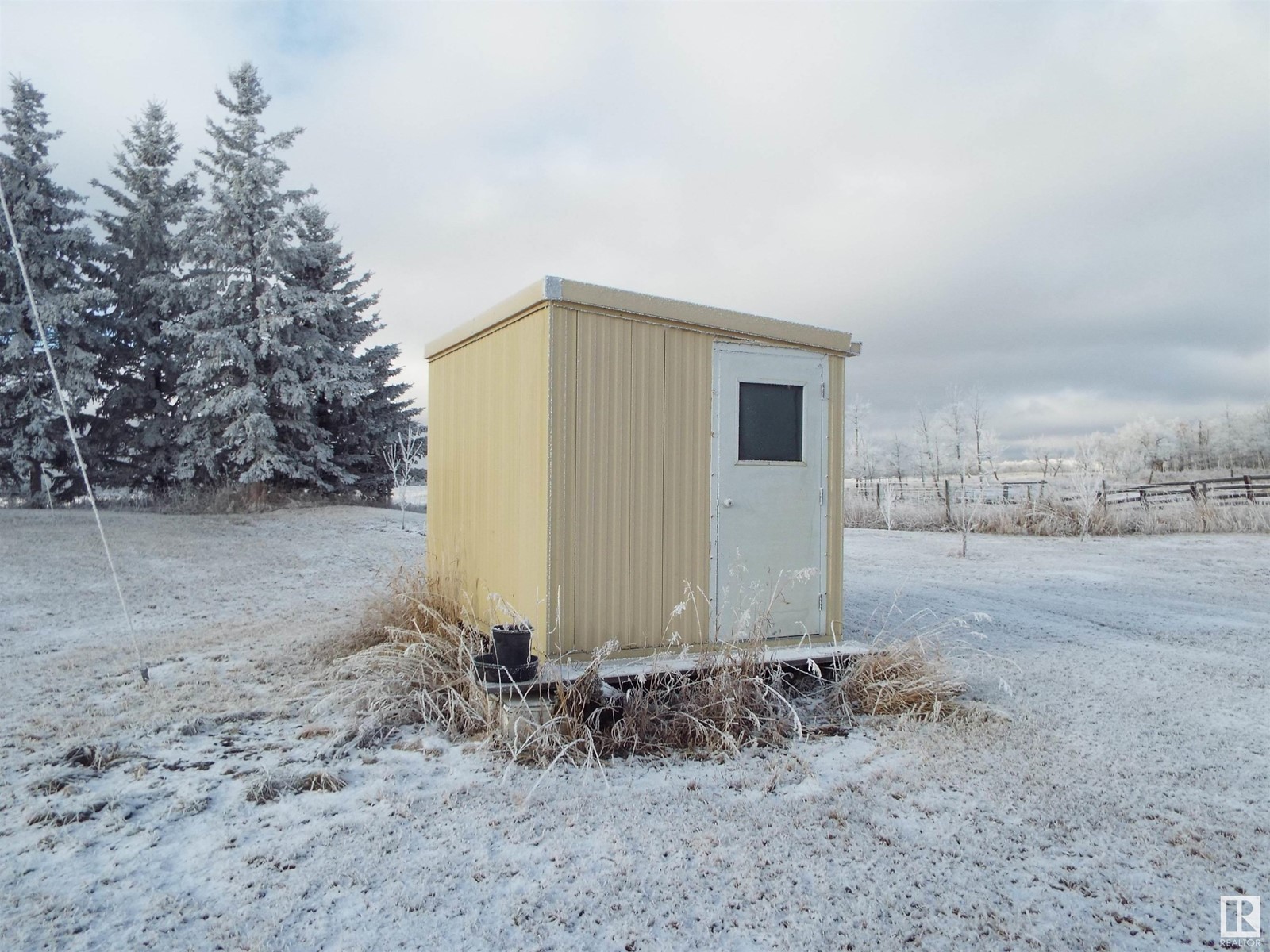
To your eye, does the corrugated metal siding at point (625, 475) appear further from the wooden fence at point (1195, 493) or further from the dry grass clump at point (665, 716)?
the wooden fence at point (1195, 493)

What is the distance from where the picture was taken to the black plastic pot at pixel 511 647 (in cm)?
357

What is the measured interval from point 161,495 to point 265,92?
8.30 m

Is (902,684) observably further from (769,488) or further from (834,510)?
(769,488)

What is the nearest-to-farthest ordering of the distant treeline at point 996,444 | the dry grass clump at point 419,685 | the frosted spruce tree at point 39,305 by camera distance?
the dry grass clump at point 419,685
the frosted spruce tree at point 39,305
the distant treeline at point 996,444

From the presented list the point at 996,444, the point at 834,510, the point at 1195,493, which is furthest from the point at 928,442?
the point at 834,510

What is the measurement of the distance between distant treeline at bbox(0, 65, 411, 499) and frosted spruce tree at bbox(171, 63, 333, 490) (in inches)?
1.3

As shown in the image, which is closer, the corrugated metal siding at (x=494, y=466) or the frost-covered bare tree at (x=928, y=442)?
the corrugated metal siding at (x=494, y=466)

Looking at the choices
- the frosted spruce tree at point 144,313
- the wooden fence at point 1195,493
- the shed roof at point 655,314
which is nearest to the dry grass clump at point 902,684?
the shed roof at point 655,314

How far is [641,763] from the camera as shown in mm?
3363

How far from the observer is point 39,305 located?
43.3ft

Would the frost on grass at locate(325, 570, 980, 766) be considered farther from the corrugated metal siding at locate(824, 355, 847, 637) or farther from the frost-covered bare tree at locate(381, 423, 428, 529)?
the frost-covered bare tree at locate(381, 423, 428, 529)

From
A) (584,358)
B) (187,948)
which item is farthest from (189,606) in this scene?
(187,948)

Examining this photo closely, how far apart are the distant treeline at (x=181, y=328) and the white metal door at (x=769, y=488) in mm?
11461

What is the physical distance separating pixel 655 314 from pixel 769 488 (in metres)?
1.32
